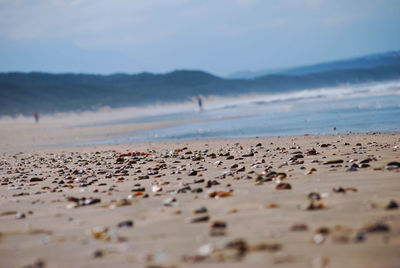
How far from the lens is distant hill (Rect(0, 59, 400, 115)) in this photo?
64663 mm

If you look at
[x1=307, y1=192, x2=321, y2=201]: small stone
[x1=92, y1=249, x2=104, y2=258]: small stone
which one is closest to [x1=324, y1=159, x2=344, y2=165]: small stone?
[x1=307, y1=192, x2=321, y2=201]: small stone

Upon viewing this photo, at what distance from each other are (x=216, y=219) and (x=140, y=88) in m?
81.0

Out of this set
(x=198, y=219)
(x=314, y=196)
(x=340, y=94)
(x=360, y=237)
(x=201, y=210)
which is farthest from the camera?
(x=340, y=94)

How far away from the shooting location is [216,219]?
342cm

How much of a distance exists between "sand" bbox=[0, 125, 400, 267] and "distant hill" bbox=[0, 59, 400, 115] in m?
55.8

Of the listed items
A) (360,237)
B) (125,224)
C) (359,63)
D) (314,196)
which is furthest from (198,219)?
(359,63)

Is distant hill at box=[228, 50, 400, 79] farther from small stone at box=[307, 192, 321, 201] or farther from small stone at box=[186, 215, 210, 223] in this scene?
small stone at box=[186, 215, 210, 223]

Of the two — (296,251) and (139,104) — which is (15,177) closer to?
(296,251)

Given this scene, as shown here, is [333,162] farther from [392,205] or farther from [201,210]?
[201,210]

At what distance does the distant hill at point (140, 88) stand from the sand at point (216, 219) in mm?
55826

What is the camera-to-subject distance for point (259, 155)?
7977mm

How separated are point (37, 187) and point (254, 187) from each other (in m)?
3.14

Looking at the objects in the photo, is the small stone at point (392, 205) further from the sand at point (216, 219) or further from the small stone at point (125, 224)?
the small stone at point (125, 224)

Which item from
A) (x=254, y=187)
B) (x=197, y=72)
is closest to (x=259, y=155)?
(x=254, y=187)
